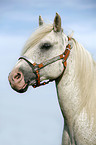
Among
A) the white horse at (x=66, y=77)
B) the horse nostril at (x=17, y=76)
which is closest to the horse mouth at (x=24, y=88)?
the white horse at (x=66, y=77)

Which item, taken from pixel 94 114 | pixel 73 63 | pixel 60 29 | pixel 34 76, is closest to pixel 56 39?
pixel 60 29

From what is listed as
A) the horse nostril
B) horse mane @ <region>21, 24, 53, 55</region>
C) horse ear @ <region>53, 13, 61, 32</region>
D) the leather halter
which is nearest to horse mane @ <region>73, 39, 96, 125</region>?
the leather halter

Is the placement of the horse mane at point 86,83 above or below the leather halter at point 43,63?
below

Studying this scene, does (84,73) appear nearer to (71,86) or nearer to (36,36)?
(71,86)

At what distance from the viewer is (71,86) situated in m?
4.29

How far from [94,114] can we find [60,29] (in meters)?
1.89

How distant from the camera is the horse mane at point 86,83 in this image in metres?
4.28

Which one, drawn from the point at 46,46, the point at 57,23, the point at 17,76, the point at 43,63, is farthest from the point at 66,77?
the point at 57,23

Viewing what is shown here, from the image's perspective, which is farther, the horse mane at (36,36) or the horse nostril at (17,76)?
the horse mane at (36,36)

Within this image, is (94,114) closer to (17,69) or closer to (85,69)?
(85,69)

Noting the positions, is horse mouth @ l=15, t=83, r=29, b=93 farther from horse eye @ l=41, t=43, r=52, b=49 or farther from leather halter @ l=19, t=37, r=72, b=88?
horse eye @ l=41, t=43, r=52, b=49

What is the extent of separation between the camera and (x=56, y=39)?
4.38 meters

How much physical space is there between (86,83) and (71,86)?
0.33 meters

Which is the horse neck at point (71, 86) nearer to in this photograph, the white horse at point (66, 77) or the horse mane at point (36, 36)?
the white horse at point (66, 77)
